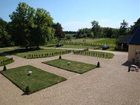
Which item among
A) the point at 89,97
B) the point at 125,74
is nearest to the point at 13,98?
the point at 89,97

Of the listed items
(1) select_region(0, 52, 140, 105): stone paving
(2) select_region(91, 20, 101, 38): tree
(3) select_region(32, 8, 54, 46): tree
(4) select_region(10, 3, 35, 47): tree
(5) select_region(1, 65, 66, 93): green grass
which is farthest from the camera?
(2) select_region(91, 20, 101, 38): tree

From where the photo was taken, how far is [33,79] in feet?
61.6

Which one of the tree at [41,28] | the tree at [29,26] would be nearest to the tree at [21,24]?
the tree at [29,26]

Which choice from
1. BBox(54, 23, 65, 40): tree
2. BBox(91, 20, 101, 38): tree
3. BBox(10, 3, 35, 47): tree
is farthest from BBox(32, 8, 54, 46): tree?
BBox(91, 20, 101, 38): tree

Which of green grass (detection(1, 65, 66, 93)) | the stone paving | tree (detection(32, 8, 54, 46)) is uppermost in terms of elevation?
tree (detection(32, 8, 54, 46))

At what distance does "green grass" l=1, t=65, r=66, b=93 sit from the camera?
16.4 meters

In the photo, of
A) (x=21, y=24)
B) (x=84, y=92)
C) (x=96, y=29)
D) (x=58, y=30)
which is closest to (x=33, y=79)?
(x=84, y=92)

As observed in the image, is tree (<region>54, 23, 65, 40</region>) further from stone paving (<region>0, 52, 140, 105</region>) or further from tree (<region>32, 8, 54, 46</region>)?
stone paving (<region>0, 52, 140, 105</region>)

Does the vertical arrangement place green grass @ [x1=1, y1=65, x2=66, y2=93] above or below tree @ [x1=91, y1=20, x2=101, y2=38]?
below

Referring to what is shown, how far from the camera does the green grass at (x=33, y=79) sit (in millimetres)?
16408

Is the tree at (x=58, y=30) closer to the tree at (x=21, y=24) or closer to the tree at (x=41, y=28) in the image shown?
the tree at (x=41, y=28)

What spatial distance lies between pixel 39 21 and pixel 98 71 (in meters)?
30.1

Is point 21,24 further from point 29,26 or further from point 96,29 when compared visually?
point 96,29

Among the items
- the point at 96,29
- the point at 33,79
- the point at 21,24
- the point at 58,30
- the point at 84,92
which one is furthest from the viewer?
the point at 96,29
